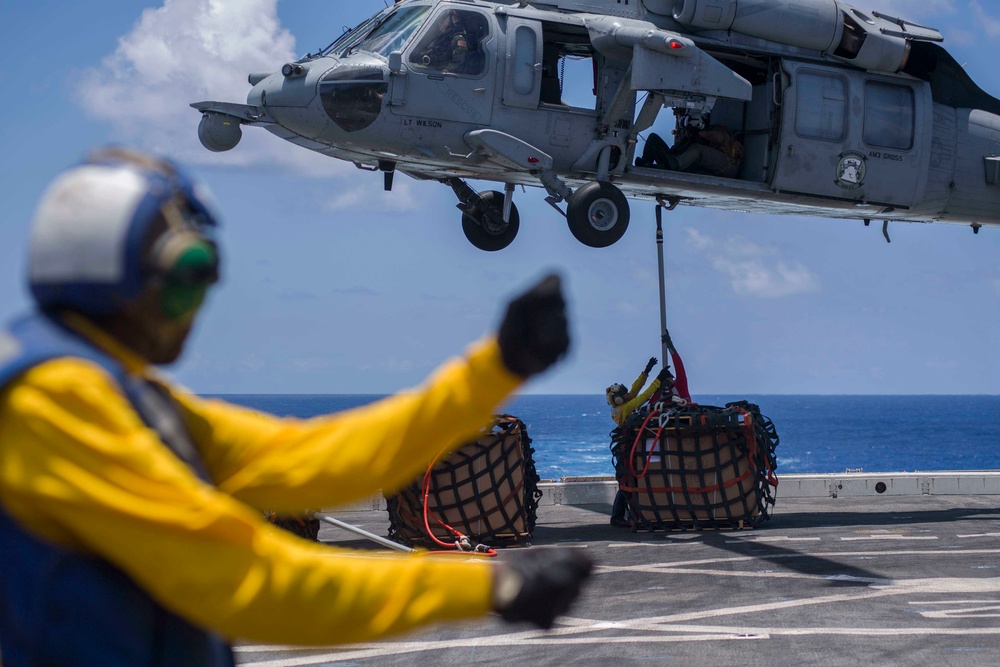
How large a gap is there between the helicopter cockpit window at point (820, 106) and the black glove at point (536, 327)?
44.0ft

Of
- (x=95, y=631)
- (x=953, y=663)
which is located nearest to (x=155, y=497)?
(x=95, y=631)

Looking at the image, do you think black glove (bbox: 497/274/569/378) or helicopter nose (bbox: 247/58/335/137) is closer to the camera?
black glove (bbox: 497/274/569/378)

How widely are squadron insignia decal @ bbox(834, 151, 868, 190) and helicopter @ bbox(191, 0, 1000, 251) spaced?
2 cm

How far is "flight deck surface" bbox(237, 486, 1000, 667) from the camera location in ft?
22.2

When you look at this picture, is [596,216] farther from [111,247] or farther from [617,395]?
[111,247]

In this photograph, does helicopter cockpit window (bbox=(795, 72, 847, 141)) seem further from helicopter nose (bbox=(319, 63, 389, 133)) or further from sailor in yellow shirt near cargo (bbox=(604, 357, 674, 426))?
helicopter nose (bbox=(319, 63, 389, 133))

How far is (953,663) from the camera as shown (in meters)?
6.44

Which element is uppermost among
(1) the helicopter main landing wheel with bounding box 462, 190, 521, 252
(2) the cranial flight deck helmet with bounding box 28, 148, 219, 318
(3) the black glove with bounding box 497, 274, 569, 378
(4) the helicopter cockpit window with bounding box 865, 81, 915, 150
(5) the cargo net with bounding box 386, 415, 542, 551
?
(4) the helicopter cockpit window with bounding box 865, 81, 915, 150

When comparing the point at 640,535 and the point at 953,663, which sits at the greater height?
the point at 953,663

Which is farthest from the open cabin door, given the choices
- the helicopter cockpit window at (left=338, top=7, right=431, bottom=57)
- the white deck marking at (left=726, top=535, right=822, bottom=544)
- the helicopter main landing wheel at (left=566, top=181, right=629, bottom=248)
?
the white deck marking at (left=726, top=535, right=822, bottom=544)

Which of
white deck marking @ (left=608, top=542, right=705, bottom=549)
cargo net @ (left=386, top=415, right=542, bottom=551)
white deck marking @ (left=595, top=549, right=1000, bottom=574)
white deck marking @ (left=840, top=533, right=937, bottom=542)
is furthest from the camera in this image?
white deck marking @ (left=840, top=533, right=937, bottom=542)

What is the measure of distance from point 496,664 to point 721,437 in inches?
248

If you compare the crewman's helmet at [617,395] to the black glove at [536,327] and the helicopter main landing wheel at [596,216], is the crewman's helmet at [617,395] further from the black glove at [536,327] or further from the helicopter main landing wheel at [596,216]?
the black glove at [536,327]

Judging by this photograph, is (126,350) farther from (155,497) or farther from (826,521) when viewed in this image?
(826,521)
